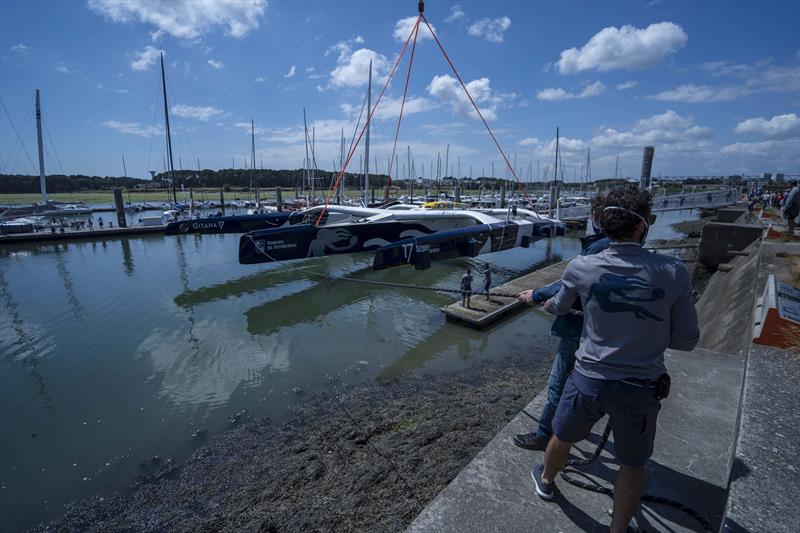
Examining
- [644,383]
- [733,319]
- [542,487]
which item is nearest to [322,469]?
[542,487]

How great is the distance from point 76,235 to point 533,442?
24308mm

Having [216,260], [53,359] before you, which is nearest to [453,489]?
[53,359]

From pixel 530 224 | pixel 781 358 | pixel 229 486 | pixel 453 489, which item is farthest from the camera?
pixel 530 224

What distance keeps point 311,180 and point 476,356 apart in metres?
25.9

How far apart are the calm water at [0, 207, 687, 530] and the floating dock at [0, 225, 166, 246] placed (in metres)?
7.03

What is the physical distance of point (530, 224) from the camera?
1338 cm

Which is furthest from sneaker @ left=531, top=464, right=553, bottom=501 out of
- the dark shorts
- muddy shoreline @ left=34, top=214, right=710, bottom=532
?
muddy shoreline @ left=34, top=214, right=710, bottom=532

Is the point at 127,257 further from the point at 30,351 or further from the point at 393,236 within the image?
the point at 393,236

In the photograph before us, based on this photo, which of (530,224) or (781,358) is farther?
(530,224)

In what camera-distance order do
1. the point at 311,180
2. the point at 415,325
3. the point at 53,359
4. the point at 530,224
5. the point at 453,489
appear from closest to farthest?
the point at 453,489
the point at 53,359
the point at 415,325
the point at 530,224
the point at 311,180

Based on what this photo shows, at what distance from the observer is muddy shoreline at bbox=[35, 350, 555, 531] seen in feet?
10.4

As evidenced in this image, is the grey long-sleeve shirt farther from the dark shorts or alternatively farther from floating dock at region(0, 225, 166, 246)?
floating dock at region(0, 225, 166, 246)

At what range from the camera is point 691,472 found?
2125 mm

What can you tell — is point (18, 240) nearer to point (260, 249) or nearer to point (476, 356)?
point (260, 249)
